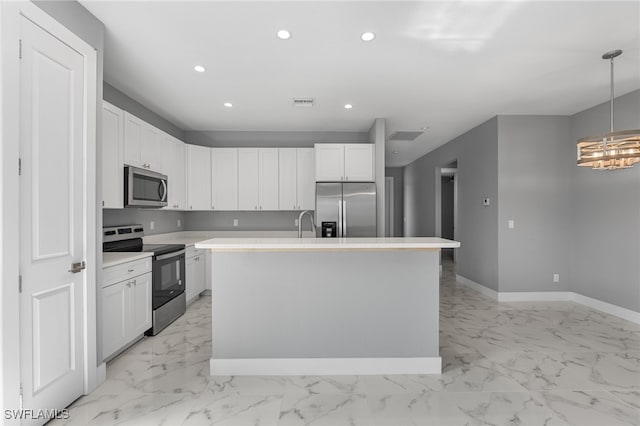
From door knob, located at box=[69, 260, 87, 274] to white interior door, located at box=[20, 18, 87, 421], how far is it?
2 cm

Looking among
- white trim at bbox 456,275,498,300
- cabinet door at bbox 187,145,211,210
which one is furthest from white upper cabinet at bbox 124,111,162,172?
white trim at bbox 456,275,498,300

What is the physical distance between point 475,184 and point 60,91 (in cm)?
535

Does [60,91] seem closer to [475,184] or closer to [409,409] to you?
[409,409]

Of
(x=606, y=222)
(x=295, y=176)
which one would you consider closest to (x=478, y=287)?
(x=606, y=222)

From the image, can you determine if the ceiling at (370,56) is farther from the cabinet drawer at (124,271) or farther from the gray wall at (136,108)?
the cabinet drawer at (124,271)

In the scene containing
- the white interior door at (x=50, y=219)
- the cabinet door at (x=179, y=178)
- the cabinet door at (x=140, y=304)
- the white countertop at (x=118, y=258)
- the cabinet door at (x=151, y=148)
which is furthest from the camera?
the cabinet door at (x=179, y=178)

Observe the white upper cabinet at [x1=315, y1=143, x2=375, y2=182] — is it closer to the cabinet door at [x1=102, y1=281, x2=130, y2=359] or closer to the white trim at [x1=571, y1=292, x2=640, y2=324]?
the cabinet door at [x1=102, y1=281, x2=130, y2=359]

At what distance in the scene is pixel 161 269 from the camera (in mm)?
3350

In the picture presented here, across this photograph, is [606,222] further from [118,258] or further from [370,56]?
[118,258]

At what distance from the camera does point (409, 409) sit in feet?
6.57

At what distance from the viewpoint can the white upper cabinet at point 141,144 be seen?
3301mm

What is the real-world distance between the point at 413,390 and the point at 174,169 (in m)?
4.09

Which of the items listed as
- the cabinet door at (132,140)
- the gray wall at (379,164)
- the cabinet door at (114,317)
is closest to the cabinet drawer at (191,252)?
the cabinet door at (132,140)

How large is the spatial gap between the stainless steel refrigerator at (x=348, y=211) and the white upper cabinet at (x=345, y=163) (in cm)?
19
